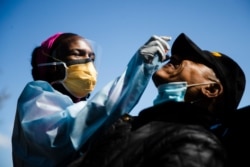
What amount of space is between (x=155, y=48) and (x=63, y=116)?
3.04 feet

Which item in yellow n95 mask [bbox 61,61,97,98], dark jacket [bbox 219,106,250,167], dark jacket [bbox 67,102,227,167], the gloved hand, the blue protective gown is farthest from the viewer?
yellow n95 mask [bbox 61,61,97,98]

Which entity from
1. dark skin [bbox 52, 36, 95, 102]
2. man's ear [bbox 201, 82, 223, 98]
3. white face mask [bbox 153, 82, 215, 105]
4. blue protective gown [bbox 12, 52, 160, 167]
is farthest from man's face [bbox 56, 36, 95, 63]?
man's ear [bbox 201, 82, 223, 98]

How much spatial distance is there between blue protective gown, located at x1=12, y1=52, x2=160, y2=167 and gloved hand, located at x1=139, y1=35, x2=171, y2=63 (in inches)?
2.2

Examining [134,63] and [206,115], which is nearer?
[206,115]

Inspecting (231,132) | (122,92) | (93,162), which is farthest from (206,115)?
(93,162)

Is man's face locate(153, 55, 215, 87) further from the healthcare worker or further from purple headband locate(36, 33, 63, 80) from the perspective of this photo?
purple headband locate(36, 33, 63, 80)

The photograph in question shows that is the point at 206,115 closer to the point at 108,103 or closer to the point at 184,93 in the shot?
the point at 184,93

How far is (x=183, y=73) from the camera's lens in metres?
2.60

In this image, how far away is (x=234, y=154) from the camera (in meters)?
2.03

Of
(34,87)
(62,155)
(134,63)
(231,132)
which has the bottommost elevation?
(62,155)

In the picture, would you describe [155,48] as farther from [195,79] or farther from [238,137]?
[238,137]

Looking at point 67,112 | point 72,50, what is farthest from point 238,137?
point 72,50

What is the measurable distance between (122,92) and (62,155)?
669 mm

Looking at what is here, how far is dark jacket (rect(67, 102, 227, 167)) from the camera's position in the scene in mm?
1709
